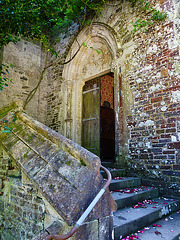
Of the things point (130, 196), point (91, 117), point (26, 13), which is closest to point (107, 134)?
point (91, 117)

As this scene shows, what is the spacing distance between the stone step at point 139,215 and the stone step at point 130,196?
78mm

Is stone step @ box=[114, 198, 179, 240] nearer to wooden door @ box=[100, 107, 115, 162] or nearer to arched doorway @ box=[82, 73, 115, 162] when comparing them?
arched doorway @ box=[82, 73, 115, 162]

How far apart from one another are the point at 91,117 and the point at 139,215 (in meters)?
3.85

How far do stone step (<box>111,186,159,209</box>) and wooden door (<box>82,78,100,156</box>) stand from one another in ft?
7.73

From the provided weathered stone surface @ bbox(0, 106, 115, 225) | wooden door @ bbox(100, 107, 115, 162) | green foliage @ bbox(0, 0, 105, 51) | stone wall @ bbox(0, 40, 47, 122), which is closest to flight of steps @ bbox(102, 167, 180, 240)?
weathered stone surface @ bbox(0, 106, 115, 225)

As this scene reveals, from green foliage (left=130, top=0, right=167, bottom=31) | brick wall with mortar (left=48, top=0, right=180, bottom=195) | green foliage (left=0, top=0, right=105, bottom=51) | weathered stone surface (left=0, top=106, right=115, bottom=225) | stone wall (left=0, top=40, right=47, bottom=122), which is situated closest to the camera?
weathered stone surface (left=0, top=106, right=115, bottom=225)

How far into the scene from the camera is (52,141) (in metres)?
2.24

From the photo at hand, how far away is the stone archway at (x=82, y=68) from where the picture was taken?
5477 mm

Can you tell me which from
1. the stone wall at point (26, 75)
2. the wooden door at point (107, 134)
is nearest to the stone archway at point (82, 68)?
the stone wall at point (26, 75)

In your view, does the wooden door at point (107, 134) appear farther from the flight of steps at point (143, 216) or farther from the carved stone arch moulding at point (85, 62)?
the flight of steps at point (143, 216)

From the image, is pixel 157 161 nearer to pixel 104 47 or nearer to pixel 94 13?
pixel 104 47

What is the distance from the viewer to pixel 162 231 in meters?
2.19

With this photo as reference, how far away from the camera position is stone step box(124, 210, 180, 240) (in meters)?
2.04

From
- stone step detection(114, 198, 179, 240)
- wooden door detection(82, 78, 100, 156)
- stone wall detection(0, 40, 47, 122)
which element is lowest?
stone step detection(114, 198, 179, 240)
